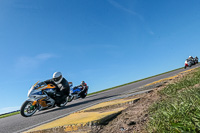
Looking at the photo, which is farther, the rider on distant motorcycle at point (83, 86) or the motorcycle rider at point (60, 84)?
the rider on distant motorcycle at point (83, 86)

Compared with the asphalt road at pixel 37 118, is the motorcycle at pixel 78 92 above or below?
above

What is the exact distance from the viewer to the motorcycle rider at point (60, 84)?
25.6ft

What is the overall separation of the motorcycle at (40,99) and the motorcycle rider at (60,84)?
13 centimetres

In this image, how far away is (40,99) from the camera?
7.01 m

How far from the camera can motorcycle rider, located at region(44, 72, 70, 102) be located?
7789mm

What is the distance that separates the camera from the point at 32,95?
269 inches

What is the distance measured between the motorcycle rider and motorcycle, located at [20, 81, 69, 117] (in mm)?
128

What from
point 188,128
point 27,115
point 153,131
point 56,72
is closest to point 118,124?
point 153,131

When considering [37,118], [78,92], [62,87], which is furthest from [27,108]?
[78,92]

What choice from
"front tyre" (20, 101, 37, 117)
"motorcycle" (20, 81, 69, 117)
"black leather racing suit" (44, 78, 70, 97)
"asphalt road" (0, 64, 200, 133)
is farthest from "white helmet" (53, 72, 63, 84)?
"front tyre" (20, 101, 37, 117)

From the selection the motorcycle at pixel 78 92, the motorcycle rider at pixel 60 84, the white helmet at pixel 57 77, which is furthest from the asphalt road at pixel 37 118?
the motorcycle at pixel 78 92

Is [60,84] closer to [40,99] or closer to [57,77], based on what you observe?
[57,77]

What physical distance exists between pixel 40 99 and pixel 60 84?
131cm

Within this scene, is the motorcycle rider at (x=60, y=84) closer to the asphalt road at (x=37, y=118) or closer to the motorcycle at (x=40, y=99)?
the motorcycle at (x=40, y=99)
